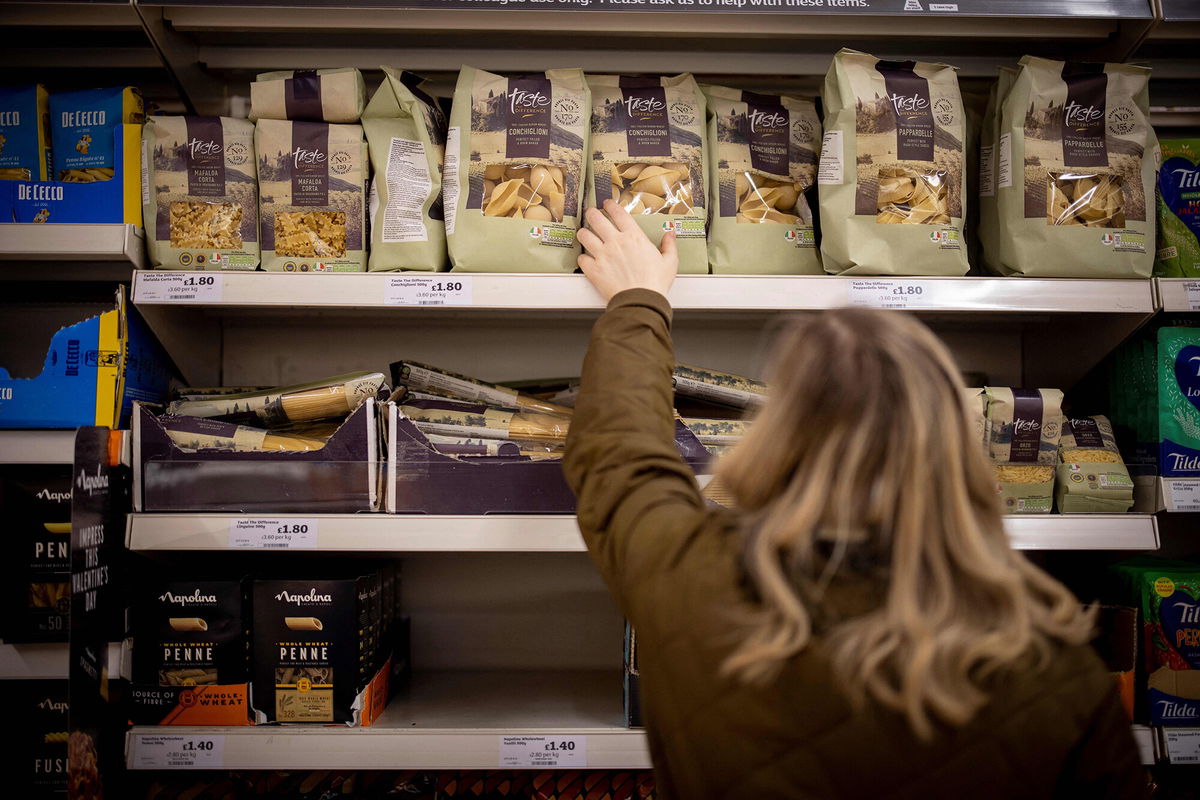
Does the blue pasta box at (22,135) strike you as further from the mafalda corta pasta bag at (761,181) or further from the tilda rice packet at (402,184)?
the mafalda corta pasta bag at (761,181)

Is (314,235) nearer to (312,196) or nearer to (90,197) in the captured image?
(312,196)

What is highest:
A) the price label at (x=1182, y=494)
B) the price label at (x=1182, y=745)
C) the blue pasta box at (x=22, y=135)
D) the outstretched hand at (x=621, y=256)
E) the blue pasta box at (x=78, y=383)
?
the blue pasta box at (x=22, y=135)

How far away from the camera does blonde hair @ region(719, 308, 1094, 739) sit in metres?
0.69

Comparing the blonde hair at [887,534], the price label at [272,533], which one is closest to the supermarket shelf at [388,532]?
the price label at [272,533]

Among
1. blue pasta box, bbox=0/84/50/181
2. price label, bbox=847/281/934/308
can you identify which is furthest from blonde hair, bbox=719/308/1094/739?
blue pasta box, bbox=0/84/50/181

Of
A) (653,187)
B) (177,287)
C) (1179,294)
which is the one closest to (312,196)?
(177,287)

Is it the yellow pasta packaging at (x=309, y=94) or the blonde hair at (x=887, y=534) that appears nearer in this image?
the blonde hair at (x=887, y=534)

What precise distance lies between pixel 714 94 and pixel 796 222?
1.08ft

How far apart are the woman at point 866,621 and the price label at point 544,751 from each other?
0.70 meters

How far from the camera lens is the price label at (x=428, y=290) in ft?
4.82

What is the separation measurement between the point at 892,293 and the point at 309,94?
4.03ft

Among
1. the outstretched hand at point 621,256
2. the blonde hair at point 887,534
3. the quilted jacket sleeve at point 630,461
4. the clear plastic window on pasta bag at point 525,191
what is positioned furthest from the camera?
the clear plastic window on pasta bag at point 525,191

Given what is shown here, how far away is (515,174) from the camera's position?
1501mm

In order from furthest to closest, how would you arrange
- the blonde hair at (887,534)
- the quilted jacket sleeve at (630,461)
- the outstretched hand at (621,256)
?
the outstretched hand at (621,256), the quilted jacket sleeve at (630,461), the blonde hair at (887,534)
